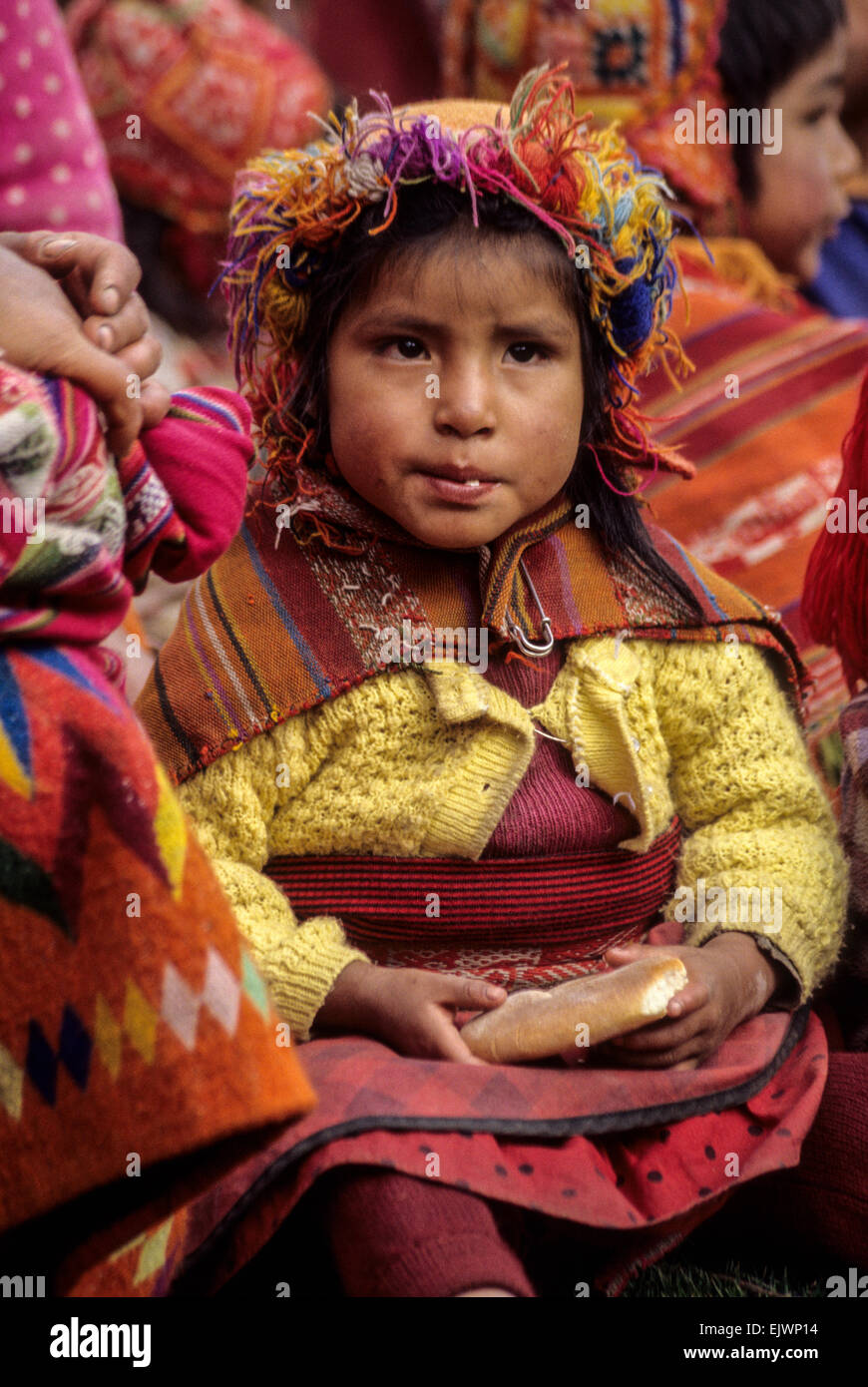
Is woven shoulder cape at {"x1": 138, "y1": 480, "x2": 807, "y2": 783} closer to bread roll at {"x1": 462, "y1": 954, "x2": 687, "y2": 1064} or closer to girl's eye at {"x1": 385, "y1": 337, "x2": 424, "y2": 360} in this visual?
girl's eye at {"x1": 385, "y1": 337, "x2": 424, "y2": 360}

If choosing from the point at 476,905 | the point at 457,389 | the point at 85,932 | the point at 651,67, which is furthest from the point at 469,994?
the point at 651,67

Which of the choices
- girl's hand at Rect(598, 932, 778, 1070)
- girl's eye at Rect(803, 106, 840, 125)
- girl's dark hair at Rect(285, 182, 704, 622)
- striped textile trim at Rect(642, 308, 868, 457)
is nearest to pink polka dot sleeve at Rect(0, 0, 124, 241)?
girl's dark hair at Rect(285, 182, 704, 622)

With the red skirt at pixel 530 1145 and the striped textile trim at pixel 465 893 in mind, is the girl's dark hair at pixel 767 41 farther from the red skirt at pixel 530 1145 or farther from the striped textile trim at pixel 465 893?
the red skirt at pixel 530 1145

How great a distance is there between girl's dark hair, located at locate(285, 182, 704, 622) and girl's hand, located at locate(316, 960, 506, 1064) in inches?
18.2

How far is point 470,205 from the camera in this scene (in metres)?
1.30

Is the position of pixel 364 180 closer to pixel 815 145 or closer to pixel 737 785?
pixel 737 785

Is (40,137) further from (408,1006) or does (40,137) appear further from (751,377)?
(408,1006)

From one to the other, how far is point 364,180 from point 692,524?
0.85 meters

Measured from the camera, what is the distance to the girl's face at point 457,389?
1.27 meters

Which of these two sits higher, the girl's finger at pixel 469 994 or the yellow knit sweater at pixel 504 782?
the yellow knit sweater at pixel 504 782

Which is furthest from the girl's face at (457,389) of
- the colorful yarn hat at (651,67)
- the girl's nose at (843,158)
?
the girl's nose at (843,158)

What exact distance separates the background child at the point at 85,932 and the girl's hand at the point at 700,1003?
42 cm

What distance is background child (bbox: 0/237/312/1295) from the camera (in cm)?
91

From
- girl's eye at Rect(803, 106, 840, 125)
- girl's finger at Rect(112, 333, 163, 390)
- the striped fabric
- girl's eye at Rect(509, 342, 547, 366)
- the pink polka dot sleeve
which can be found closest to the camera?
girl's finger at Rect(112, 333, 163, 390)
